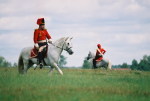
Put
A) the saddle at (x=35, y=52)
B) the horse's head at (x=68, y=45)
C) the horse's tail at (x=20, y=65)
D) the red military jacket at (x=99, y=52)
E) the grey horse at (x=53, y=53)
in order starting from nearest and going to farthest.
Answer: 1. the grey horse at (x=53, y=53)
2. the saddle at (x=35, y=52)
3. the horse's head at (x=68, y=45)
4. the horse's tail at (x=20, y=65)
5. the red military jacket at (x=99, y=52)

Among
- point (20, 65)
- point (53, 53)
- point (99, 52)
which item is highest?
point (99, 52)

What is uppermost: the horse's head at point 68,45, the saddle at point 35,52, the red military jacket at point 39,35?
the red military jacket at point 39,35

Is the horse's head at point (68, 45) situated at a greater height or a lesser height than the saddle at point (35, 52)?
greater

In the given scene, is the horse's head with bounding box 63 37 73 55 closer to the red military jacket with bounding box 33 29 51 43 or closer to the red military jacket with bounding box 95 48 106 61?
the red military jacket with bounding box 33 29 51 43

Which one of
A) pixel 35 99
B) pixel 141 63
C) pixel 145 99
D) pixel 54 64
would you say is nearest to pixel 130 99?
pixel 145 99

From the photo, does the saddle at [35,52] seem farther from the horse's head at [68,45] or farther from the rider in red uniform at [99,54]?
the rider in red uniform at [99,54]

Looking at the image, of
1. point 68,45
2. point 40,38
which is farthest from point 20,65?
point 68,45

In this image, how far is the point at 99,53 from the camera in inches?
1203

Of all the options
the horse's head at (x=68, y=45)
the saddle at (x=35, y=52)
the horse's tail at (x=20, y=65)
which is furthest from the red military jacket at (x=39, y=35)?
the horse's tail at (x=20, y=65)

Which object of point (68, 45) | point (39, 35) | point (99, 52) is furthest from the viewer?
point (99, 52)

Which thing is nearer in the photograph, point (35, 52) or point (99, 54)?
point (35, 52)

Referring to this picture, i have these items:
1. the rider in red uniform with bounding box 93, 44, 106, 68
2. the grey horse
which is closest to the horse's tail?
the grey horse

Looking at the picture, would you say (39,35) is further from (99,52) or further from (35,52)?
(99,52)

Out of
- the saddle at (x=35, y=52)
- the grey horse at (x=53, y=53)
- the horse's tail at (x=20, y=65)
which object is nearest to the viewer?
the grey horse at (x=53, y=53)
